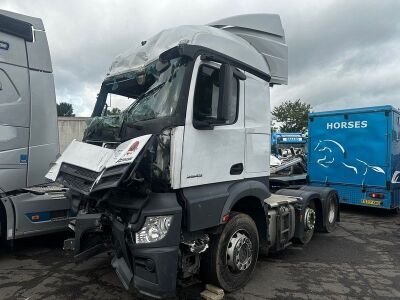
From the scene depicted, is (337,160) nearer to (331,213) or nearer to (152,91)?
(331,213)

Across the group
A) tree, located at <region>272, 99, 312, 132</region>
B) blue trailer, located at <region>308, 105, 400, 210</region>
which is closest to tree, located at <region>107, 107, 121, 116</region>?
blue trailer, located at <region>308, 105, 400, 210</region>

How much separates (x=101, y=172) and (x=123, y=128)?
669mm

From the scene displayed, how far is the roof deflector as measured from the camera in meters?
5.00

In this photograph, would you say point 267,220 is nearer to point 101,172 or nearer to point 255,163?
point 255,163

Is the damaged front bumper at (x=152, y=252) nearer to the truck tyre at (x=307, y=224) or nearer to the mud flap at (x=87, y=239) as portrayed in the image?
the mud flap at (x=87, y=239)

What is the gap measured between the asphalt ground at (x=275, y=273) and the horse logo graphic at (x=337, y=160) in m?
2.52

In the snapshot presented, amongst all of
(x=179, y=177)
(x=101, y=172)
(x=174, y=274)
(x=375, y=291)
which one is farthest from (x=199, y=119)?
(x=375, y=291)

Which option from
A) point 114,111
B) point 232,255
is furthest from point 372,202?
point 114,111

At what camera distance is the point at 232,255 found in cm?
411

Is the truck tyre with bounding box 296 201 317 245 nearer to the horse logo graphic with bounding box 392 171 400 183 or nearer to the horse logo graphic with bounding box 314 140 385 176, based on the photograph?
the horse logo graphic with bounding box 314 140 385 176

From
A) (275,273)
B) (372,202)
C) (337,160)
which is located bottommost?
(275,273)

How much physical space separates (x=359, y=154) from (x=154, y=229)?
765cm

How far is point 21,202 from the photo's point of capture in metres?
5.34

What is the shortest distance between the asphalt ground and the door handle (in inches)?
57.5
